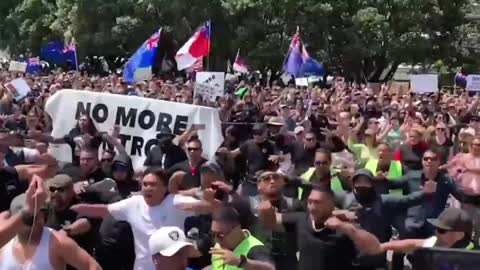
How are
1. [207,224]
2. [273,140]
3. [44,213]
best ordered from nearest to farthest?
[44,213] < [207,224] < [273,140]

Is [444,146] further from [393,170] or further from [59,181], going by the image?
[59,181]

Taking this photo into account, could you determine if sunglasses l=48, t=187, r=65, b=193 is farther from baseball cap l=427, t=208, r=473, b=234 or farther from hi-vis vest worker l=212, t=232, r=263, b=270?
baseball cap l=427, t=208, r=473, b=234

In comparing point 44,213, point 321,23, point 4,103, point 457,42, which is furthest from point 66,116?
point 457,42

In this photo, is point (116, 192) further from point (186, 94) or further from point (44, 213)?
point (186, 94)

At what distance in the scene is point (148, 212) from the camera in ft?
19.9

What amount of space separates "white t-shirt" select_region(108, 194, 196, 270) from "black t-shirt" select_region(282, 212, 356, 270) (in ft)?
2.97

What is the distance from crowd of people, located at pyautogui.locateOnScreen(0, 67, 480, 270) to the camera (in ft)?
15.5

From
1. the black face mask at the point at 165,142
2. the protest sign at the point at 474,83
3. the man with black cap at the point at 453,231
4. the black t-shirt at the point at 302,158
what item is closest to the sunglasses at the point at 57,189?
the man with black cap at the point at 453,231

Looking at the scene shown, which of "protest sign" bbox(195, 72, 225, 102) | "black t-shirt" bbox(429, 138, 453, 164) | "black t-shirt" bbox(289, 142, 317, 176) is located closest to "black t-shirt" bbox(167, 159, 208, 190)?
"black t-shirt" bbox(289, 142, 317, 176)

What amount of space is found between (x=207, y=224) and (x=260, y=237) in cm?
68

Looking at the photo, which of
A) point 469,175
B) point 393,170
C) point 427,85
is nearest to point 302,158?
point 393,170

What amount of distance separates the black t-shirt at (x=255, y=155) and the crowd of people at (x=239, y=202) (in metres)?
0.01

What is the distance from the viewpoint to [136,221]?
19.9 ft

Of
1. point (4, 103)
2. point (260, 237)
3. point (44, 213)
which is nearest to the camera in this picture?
point (44, 213)
